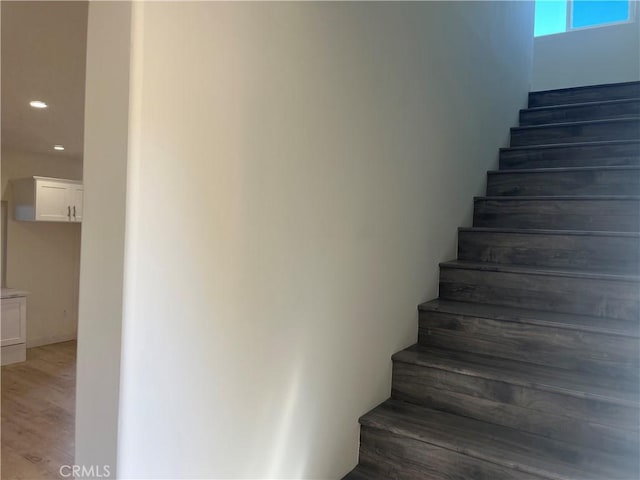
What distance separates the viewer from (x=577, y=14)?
4688mm

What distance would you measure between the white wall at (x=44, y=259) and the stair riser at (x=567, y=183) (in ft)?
18.8

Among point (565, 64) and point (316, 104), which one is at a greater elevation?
point (565, 64)

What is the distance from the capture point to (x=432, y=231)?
2141 mm

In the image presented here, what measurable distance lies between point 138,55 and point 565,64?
518 centimetres

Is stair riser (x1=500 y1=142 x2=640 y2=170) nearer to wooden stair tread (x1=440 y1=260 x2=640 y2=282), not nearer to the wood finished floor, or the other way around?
wooden stair tread (x1=440 y1=260 x2=640 y2=282)

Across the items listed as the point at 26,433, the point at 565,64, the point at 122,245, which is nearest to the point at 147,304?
the point at 122,245

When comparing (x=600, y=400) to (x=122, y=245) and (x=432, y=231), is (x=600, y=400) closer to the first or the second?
(x=432, y=231)

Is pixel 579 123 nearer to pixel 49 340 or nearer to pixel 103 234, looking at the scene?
pixel 103 234

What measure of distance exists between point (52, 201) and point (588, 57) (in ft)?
22.0

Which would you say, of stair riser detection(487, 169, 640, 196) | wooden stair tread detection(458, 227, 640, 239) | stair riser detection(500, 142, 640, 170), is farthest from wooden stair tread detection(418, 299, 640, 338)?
stair riser detection(500, 142, 640, 170)

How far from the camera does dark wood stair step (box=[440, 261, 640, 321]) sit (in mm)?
1766

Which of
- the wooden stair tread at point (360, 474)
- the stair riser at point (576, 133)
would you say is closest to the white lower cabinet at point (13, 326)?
the wooden stair tread at point (360, 474)

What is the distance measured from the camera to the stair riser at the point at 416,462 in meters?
1.37

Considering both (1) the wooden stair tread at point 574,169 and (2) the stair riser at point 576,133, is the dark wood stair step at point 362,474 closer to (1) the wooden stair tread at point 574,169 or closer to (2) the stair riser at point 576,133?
(1) the wooden stair tread at point 574,169
